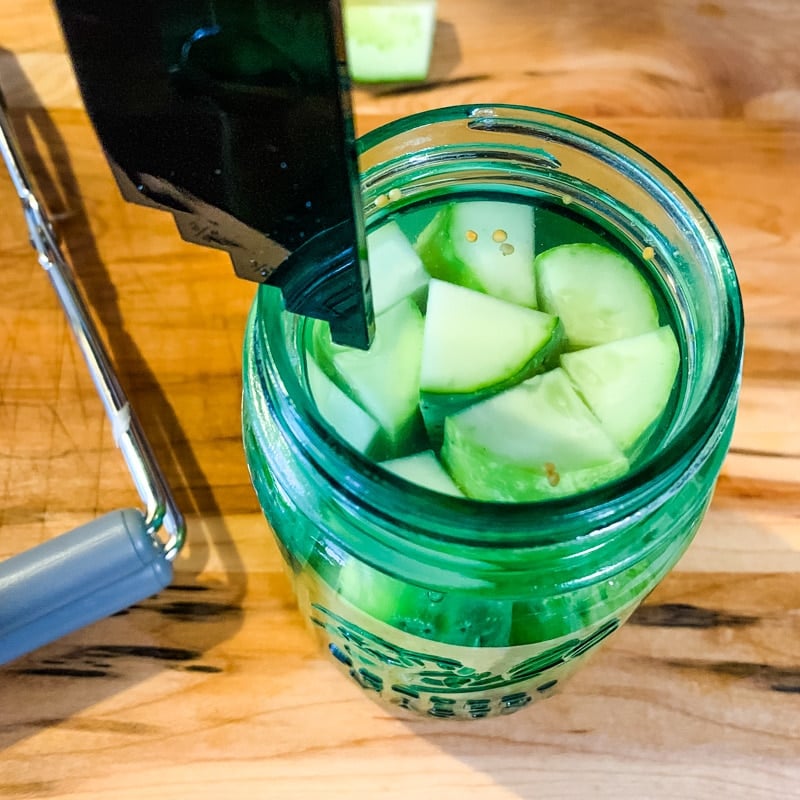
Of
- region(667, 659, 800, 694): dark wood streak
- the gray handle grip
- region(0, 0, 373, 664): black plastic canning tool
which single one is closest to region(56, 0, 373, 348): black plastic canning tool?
region(0, 0, 373, 664): black plastic canning tool

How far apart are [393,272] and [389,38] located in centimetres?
36

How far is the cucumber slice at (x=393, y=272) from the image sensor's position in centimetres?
46

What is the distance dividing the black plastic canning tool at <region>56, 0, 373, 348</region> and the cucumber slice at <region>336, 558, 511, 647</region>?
131mm

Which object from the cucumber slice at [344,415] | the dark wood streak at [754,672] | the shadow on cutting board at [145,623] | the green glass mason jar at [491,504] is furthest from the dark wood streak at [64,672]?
the dark wood streak at [754,672]

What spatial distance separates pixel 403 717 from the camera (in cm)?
53

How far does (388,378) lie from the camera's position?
43 cm

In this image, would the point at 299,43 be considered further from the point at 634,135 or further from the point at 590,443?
the point at 634,135

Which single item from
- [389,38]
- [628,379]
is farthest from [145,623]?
Answer: [389,38]

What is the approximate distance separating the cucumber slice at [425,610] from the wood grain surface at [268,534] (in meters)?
0.13

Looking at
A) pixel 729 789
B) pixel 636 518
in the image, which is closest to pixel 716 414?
pixel 636 518

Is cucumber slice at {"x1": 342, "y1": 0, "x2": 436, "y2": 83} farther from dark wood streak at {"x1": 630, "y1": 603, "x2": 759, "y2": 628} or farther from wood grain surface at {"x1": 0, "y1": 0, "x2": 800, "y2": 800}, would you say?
dark wood streak at {"x1": 630, "y1": 603, "x2": 759, "y2": 628}

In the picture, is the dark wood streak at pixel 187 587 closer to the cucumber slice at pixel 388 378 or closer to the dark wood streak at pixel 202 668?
the dark wood streak at pixel 202 668

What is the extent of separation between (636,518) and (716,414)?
0.05m

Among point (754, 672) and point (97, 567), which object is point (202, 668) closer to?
point (97, 567)
